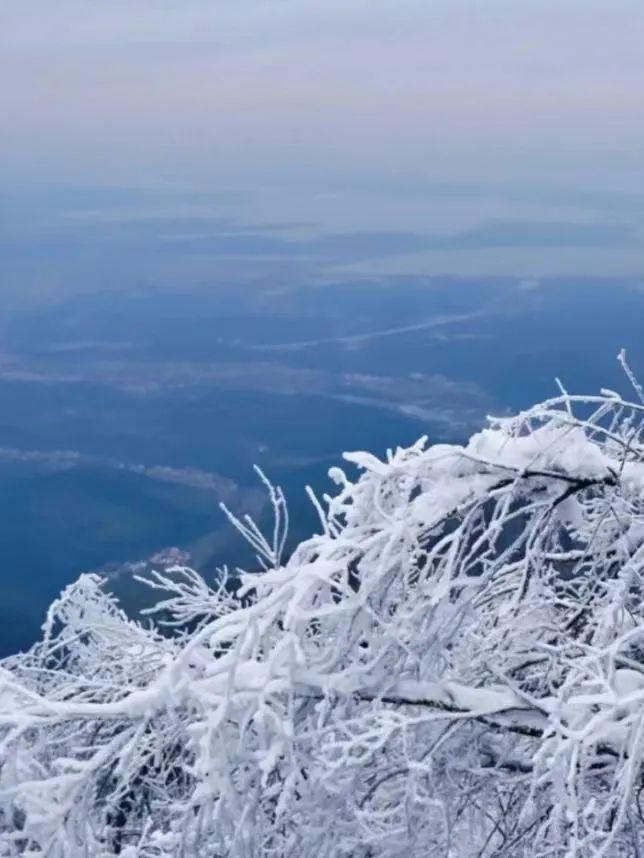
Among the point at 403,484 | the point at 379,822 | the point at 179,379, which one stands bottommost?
the point at 179,379

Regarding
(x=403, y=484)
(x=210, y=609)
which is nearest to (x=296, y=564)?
(x=403, y=484)

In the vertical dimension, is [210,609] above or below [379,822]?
above

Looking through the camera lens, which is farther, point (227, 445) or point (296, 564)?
point (227, 445)

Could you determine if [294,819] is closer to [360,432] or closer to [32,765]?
[32,765]

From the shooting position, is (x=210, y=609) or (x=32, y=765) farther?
(x=210, y=609)

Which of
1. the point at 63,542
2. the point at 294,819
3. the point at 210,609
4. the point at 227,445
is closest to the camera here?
the point at 294,819

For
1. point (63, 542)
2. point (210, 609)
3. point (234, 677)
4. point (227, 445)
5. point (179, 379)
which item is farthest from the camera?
point (179, 379)

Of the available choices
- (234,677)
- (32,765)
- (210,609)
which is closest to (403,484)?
(234,677)

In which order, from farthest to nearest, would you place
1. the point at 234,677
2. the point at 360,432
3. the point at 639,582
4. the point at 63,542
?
the point at 360,432 < the point at 63,542 < the point at 639,582 < the point at 234,677

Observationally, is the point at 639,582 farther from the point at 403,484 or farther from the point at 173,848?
the point at 173,848
